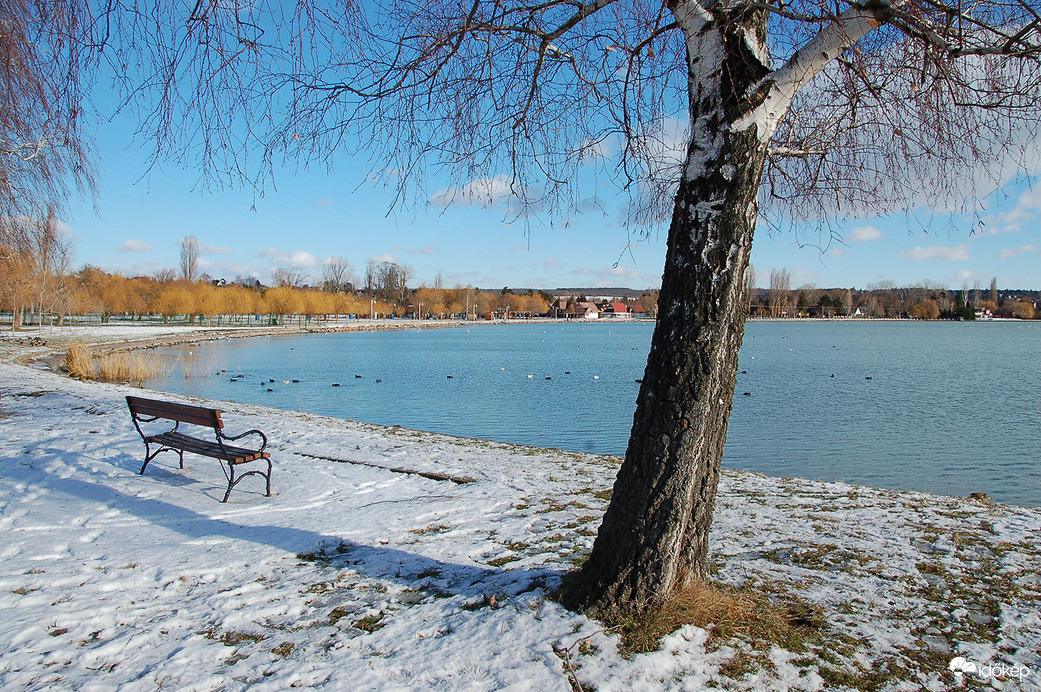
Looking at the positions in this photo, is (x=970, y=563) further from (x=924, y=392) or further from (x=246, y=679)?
(x=924, y=392)

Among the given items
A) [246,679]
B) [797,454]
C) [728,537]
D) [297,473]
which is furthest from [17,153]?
[797,454]

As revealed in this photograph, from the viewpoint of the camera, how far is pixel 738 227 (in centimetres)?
327

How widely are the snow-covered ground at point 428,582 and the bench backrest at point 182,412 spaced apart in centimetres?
62

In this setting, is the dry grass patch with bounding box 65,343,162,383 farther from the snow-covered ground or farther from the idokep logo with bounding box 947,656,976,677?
the idokep logo with bounding box 947,656,976,677

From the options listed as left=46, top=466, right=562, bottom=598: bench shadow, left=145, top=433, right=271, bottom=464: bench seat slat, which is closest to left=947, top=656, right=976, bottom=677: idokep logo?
left=46, top=466, right=562, bottom=598: bench shadow

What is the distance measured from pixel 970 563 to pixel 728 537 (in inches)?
65.2

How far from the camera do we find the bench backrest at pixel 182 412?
6.53 m

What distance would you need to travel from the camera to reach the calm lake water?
1270cm

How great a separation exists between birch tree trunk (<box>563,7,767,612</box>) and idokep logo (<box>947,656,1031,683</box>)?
132 cm

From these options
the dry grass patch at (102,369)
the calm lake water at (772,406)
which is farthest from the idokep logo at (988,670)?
the dry grass patch at (102,369)

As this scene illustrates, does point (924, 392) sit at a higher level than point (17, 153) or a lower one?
lower

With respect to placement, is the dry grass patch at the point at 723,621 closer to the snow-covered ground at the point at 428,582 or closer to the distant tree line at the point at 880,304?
the snow-covered ground at the point at 428,582

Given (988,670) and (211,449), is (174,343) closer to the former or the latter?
(211,449)

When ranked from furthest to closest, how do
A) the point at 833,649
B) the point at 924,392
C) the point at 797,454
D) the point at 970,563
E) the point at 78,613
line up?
1. the point at 924,392
2. the point at 797,454
3. the point at 970,563
4. the point at 78,613
5. the point at 833,649
